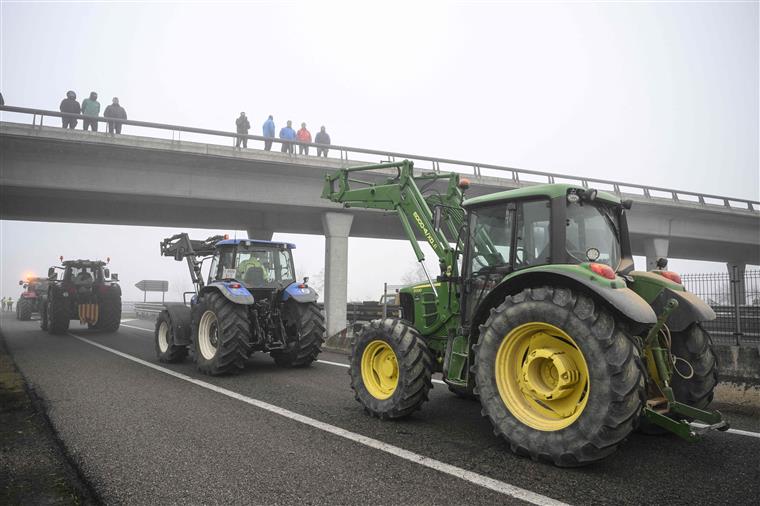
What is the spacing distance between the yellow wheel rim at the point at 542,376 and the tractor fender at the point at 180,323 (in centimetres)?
694

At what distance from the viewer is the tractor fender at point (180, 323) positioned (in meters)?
9.01

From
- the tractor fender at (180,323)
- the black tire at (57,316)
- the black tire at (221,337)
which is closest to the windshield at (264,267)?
the black tire at (221,337)

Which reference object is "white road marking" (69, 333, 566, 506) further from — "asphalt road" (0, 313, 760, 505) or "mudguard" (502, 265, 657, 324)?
"mudguard" (502, 265, 657, 324)

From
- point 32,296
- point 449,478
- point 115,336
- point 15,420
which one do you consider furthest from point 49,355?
point 32,296

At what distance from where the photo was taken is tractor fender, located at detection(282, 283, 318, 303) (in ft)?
28.1

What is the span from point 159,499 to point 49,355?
9.11 meters

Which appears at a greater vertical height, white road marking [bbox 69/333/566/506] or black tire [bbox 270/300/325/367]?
black tire [bbox 270/300/325/367]

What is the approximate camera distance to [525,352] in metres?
4.03

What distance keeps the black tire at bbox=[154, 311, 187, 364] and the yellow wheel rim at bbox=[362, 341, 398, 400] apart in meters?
5.14

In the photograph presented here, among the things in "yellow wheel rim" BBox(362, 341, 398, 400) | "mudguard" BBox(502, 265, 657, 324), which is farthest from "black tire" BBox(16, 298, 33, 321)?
"mudguard" BBox(502, 265, 657, 324)

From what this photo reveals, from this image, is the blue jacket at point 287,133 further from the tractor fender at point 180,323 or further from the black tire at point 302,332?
the black tire at point 302,332

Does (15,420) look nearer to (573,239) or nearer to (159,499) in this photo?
(159,499)

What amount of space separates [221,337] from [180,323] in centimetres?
192

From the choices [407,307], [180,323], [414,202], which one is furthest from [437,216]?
[180,323]
